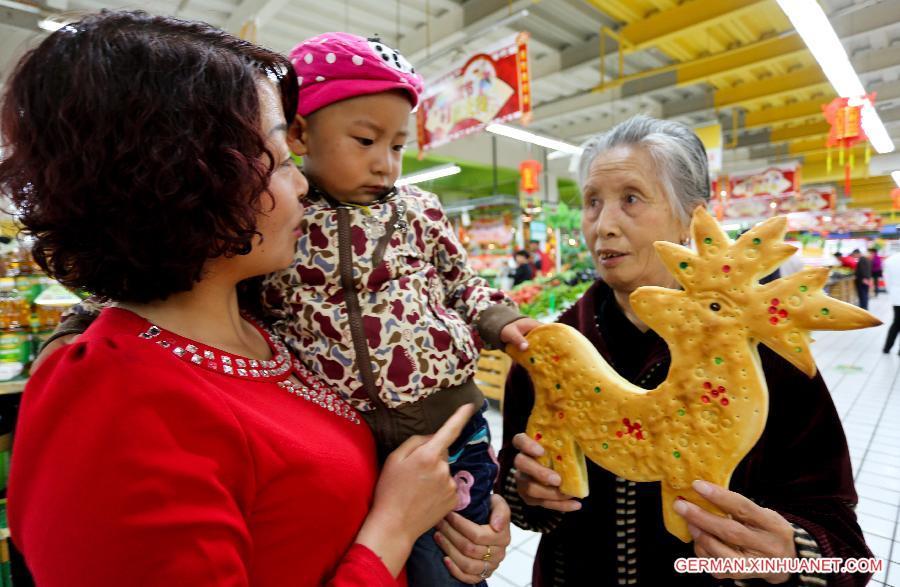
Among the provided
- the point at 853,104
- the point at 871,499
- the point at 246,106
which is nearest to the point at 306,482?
the point at 246,106

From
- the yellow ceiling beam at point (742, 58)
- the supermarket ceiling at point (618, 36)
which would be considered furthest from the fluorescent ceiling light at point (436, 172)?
the yellow ceiling beam at point (742, 58)

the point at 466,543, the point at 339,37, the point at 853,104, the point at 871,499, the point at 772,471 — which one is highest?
the point at 853,104

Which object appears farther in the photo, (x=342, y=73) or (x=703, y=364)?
(x=342, y=73)

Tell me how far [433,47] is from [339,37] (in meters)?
6.12

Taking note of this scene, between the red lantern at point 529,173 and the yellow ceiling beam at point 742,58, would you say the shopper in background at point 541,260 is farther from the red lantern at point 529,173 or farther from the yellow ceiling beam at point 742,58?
the yellow ceiling beam at point 742,58

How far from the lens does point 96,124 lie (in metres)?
0.60

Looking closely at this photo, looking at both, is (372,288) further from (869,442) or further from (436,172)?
(436,172)

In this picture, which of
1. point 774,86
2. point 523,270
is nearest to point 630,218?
point 523,270

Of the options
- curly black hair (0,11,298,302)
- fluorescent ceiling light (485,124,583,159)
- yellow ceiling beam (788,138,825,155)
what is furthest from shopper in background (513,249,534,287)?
yellow ceiling beam (788,138,825,155)

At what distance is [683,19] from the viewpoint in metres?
5.27

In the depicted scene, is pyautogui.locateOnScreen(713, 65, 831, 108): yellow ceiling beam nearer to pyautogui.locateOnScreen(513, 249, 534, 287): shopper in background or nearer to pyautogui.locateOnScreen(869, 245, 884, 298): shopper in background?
pyautogui.locateOnScreen(513, 249, 534, 287): shopper in background

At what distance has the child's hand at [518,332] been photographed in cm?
109

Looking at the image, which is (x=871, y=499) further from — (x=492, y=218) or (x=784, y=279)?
(x=492, y=218)

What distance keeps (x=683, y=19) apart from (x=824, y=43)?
1698mm
